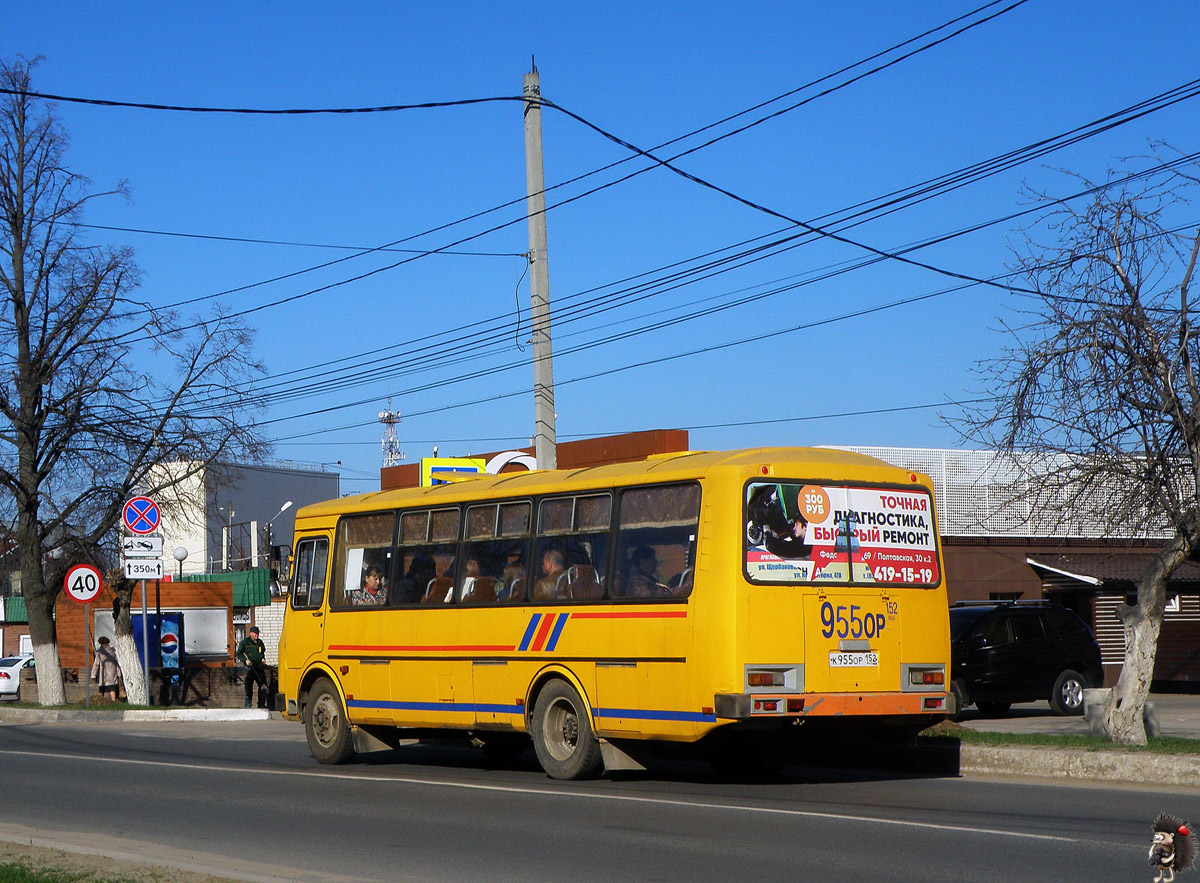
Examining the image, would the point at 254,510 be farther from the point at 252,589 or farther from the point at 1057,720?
the point at 1057,720

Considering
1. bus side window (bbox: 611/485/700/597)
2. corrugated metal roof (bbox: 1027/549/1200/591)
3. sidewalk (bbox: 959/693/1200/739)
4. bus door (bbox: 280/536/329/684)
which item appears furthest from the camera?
corrugated metal roof (bbox: 1027/549/1200/591)

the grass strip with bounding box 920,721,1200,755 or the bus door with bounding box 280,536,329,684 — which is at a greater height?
the bus door with bounding box 280,536,329,684

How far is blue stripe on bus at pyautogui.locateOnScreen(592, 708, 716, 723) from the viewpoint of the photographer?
12.8m

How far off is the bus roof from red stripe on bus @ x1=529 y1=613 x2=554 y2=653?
1249 mm

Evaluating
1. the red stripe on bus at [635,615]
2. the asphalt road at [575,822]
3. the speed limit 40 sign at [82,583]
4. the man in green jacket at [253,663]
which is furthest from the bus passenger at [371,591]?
the man in green jacket at [253,663]

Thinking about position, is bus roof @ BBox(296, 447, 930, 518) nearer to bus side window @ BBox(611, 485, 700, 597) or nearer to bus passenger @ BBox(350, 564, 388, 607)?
bus side window @ BBox(611, 485, 700, 597)

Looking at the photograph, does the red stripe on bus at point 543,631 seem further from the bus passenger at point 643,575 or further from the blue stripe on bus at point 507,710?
the bus passenger at point 643,575

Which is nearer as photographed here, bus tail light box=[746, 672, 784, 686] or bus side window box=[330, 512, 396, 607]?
bus tail light box=[746, 672, 784, 686]

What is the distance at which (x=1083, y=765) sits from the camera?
1367 cm

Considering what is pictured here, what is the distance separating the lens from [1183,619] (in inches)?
1248

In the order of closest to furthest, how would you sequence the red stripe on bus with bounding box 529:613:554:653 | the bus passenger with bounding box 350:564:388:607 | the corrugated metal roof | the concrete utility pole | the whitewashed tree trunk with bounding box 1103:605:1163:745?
the red stripe on bus with bounding box 529:613:554:653 → the whitewashed tree trunk with bounding box 1103:605:1163:745 → the bus passenger with bounding box 350:564:388:607 → the concrete utility pole → the corrugated metal roof

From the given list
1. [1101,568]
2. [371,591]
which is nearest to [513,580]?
[371,591]

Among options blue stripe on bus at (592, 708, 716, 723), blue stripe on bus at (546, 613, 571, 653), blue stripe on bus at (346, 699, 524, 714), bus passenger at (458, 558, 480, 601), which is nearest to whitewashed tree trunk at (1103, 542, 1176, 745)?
blue stripe on bus at (592, 708, 716, 723)

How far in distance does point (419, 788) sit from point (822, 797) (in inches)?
146
